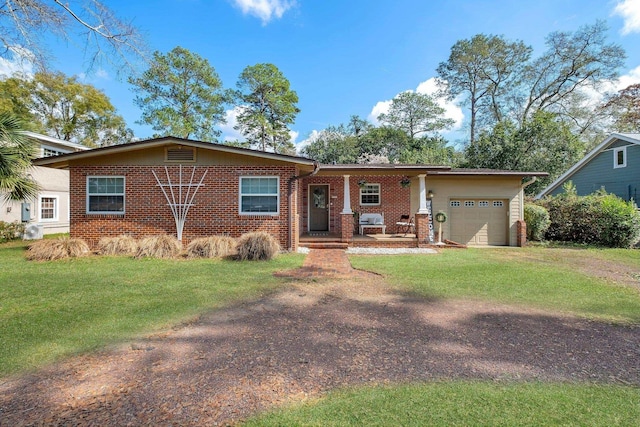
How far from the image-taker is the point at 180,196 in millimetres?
10398

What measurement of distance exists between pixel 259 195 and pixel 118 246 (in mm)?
4425

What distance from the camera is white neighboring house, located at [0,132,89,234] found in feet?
46.9

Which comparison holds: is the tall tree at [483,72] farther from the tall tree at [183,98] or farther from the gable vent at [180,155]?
the gable vent at [180,155]

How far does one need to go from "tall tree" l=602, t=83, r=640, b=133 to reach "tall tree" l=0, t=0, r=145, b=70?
103ft

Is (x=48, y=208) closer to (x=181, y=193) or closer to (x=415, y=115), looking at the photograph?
(x=181, y=193)

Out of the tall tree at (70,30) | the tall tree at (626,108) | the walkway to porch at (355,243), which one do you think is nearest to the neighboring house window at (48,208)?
the tall tree at (70,30)

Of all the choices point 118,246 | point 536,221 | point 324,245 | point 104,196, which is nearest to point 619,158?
point 536,221

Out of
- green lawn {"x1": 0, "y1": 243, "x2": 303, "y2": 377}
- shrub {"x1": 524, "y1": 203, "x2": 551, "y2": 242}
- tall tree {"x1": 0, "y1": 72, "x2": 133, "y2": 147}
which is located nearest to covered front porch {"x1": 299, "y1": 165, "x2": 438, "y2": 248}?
shrub {"x1": 524, "y1": 203, "x2": 551, "y2": 242}

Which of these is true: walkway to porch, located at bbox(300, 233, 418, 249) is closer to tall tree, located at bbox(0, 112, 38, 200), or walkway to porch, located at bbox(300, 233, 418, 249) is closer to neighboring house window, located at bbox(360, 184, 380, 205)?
neighboring house window, located at bbox(360, 184, 380, 205)

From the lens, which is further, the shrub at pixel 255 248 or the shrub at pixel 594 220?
the shrub at pixel 594 220

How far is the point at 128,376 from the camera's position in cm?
292

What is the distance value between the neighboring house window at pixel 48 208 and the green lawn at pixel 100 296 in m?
8.45

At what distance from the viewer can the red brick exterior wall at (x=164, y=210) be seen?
10461 millimetres

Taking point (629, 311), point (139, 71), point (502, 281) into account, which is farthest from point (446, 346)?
point (139, 71)
